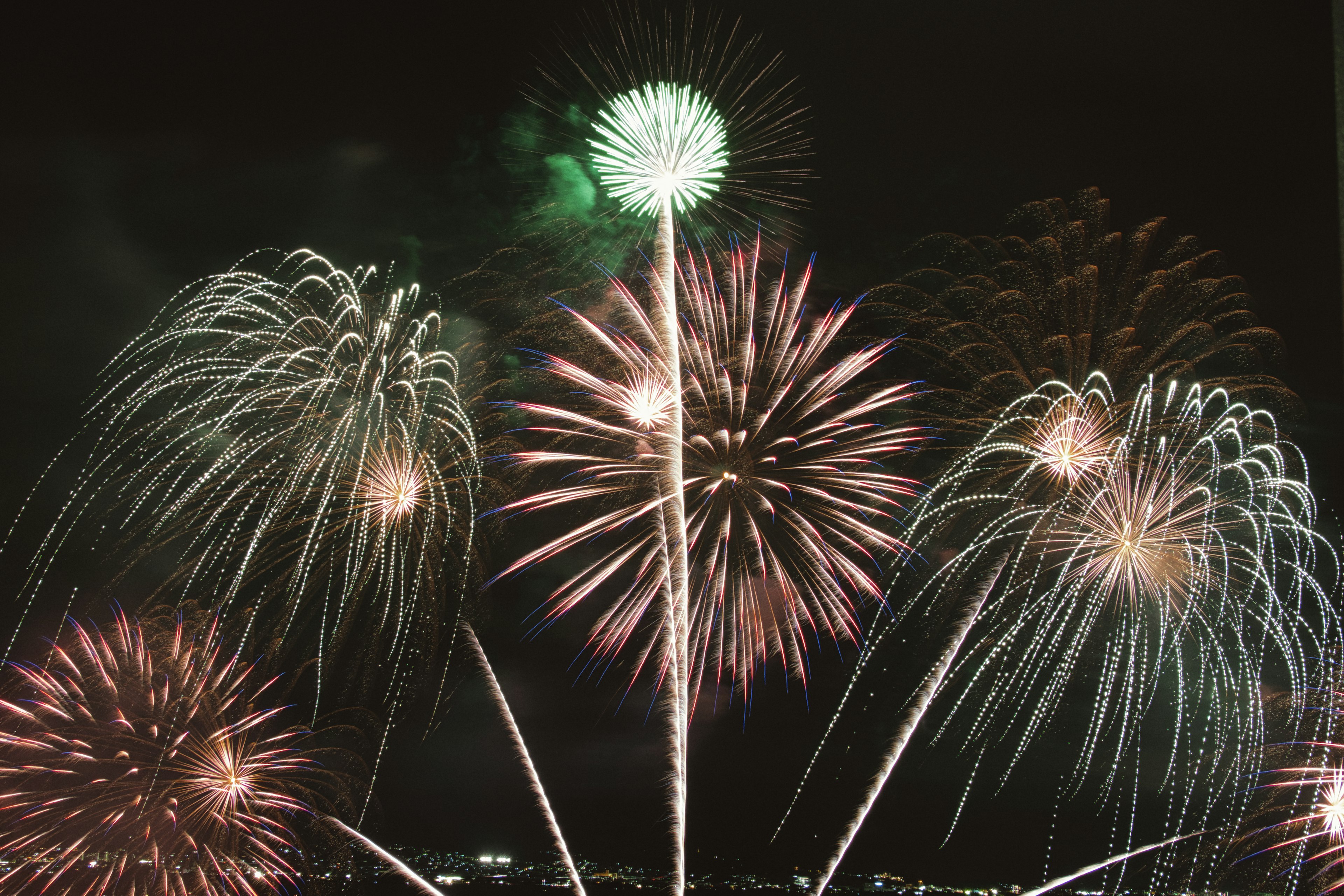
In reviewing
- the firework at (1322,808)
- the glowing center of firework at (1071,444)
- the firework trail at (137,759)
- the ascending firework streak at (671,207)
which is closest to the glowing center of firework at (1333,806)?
the firework at (1322,808)

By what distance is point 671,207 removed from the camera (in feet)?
59.4

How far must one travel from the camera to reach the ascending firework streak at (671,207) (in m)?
17.0

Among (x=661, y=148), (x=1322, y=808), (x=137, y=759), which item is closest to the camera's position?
(x=661, y=148)

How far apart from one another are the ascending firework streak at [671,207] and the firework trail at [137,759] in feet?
40.2

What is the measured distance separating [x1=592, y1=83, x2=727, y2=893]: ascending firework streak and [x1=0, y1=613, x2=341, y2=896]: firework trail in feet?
40.2

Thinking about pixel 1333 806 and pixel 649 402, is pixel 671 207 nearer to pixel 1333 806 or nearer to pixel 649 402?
pixel 649 402

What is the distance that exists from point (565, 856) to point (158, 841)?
13226mm

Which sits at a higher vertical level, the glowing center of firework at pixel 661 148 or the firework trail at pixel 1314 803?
the glowing center of firework at pixel 661 148

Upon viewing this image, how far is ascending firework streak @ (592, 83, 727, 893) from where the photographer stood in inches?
669

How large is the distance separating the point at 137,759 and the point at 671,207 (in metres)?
21.7

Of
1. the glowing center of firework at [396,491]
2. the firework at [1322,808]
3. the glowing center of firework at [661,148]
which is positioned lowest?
the firework at [1322,808]

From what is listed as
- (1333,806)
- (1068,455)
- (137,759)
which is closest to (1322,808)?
(1333,806)

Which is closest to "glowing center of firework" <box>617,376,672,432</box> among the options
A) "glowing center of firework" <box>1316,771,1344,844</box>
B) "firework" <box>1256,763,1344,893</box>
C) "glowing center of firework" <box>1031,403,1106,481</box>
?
"glowing center of firework" <box>1031,403,1106,481</box>

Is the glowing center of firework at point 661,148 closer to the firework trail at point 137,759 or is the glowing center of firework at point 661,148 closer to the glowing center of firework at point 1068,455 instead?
the glowing center of firework at point 1068,455
